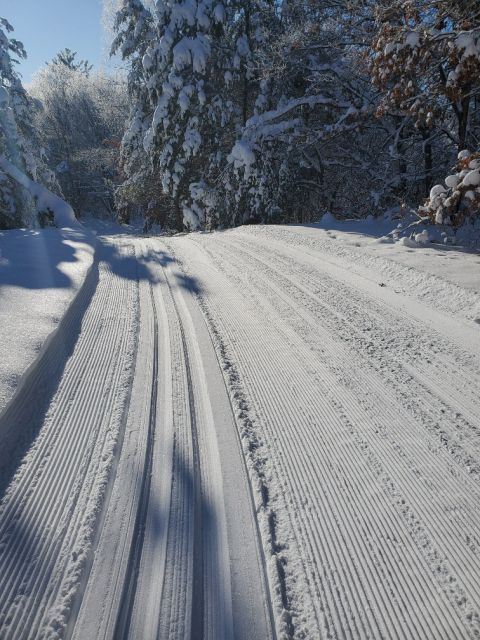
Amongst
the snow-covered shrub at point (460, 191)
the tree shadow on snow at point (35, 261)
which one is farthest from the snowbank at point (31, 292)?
the snow-covered shrub at point (460, 191)

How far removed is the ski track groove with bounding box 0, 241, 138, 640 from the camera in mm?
1241

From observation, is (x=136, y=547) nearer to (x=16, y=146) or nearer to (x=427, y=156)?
(x=427, y=156)

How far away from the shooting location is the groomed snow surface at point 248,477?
1233 millimetres

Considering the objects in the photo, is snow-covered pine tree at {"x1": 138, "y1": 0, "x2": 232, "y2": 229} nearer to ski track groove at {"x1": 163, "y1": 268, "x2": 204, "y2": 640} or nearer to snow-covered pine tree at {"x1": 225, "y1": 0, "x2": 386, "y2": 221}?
snow-covered pine tree at {"x1": 225, "y1": 0, "x2": 386, "y2": 221}

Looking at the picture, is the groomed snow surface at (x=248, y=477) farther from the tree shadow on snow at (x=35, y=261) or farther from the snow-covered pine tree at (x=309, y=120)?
the snow-covered pine tree at (x=309, y=120)

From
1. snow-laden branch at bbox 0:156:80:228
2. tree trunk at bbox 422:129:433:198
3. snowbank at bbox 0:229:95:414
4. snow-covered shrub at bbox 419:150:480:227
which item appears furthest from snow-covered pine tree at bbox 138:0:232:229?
snow-covered shrub at bbox 419:150:480:227

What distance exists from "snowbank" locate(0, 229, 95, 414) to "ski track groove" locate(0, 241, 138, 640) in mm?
276

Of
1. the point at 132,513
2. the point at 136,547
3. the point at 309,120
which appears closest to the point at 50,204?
the point at 309,120

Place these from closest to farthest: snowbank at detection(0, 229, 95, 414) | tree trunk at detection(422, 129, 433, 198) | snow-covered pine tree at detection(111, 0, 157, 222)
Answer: snowbank at detection(0, 229, 95, 414) → tree trunk at detection(422, 129, 433, 198) → snow-covered pine tree at detection(111, 0, 157, 222)

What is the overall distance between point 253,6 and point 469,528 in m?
15.4

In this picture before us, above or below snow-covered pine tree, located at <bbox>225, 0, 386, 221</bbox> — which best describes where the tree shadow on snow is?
below

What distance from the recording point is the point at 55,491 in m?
1.64

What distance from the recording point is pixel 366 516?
1519 millimetres

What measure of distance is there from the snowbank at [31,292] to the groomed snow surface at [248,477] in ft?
0.32
